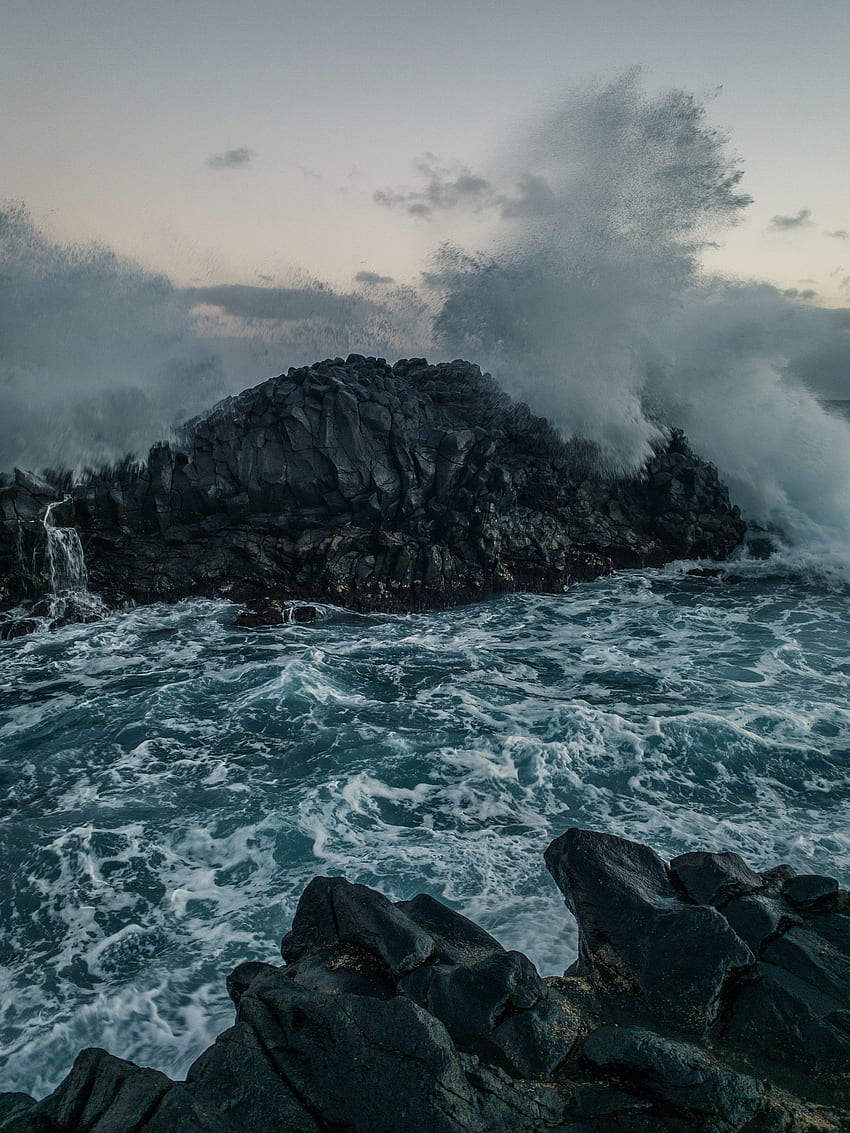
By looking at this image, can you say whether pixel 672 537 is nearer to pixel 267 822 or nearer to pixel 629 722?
pixel 629 722

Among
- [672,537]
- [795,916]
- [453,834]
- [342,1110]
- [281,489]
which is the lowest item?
[453,834]

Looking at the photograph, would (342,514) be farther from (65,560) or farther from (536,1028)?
(536,1028)

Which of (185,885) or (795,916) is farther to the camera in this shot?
(185,885)

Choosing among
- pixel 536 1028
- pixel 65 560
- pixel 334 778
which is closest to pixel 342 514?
pixel 65 560

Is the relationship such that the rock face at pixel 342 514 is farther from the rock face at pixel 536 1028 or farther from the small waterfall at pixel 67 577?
the rock face at pixel 536 1028

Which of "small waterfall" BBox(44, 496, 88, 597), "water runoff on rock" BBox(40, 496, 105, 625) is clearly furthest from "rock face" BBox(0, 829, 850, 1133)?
"small waterfall" BBox(44, 496, 88, 597)

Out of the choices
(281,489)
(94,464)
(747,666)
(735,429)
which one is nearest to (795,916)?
(747,666)
